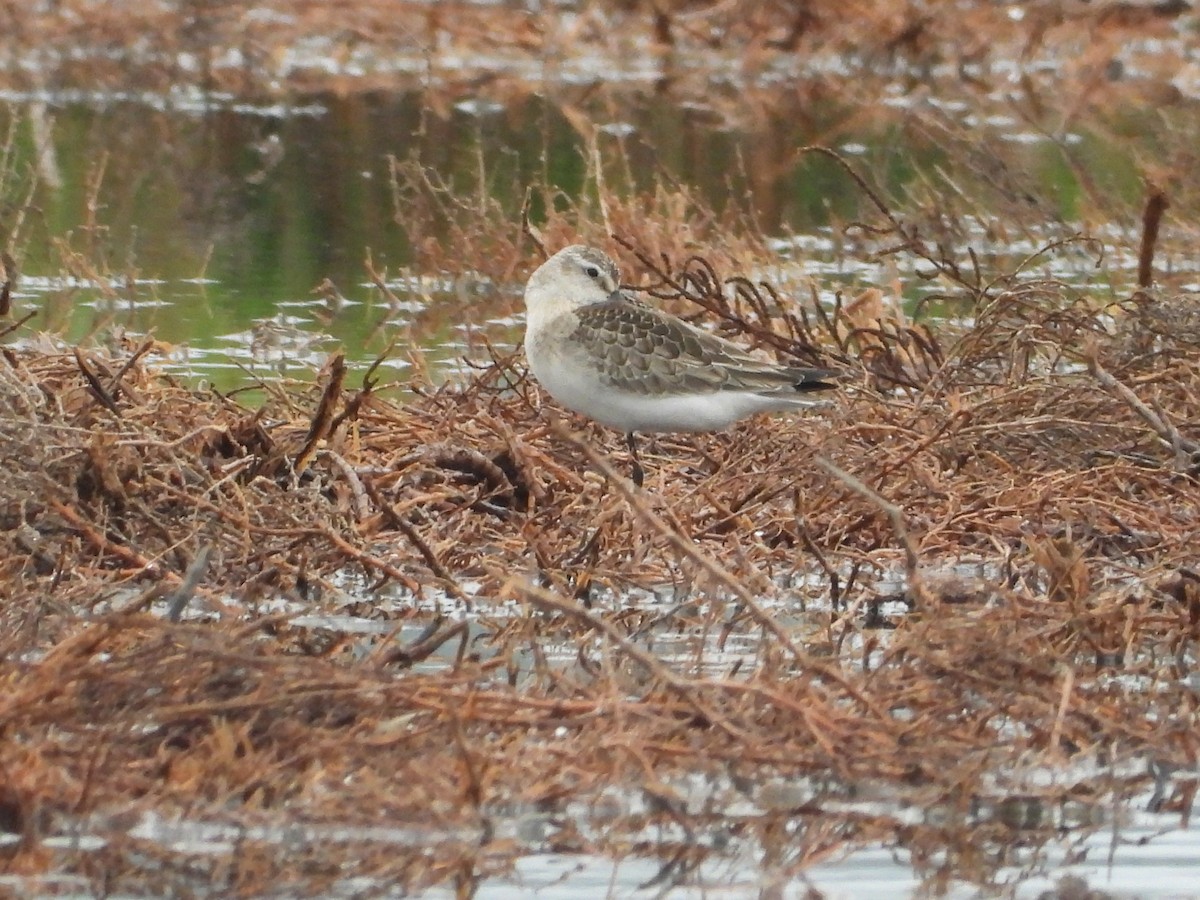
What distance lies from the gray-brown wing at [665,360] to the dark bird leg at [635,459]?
27 centimetres

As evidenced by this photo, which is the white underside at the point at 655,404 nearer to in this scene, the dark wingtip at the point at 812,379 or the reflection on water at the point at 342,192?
the dark wingtip at the point at 812,379

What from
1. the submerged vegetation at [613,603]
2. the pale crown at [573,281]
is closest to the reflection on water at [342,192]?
the submerged vegetation at [613,603]

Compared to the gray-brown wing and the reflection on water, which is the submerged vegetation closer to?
the gray-brown wing

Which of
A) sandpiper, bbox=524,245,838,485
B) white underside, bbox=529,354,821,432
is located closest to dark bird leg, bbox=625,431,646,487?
sandpiper, bbox=524,245,838,485

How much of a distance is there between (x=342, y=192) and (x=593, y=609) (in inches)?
402

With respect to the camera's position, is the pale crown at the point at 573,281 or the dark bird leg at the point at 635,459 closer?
the dark bird leg at the point at 635,459

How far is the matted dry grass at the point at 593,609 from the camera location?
4.95m

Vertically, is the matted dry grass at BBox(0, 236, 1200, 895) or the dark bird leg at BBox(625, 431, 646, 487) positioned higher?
the matted dry grass at BBox(0, 236, 1200, 895)

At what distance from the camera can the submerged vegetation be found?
4.91 metres

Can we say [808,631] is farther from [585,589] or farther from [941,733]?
[941,733]

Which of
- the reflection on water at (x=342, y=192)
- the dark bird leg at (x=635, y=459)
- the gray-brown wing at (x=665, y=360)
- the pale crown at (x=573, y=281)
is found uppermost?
the pale crown at (x=573, y=281)

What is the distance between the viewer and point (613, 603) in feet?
23.9

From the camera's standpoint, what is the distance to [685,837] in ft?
16.2

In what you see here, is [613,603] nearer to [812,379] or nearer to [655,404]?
[655,404]
